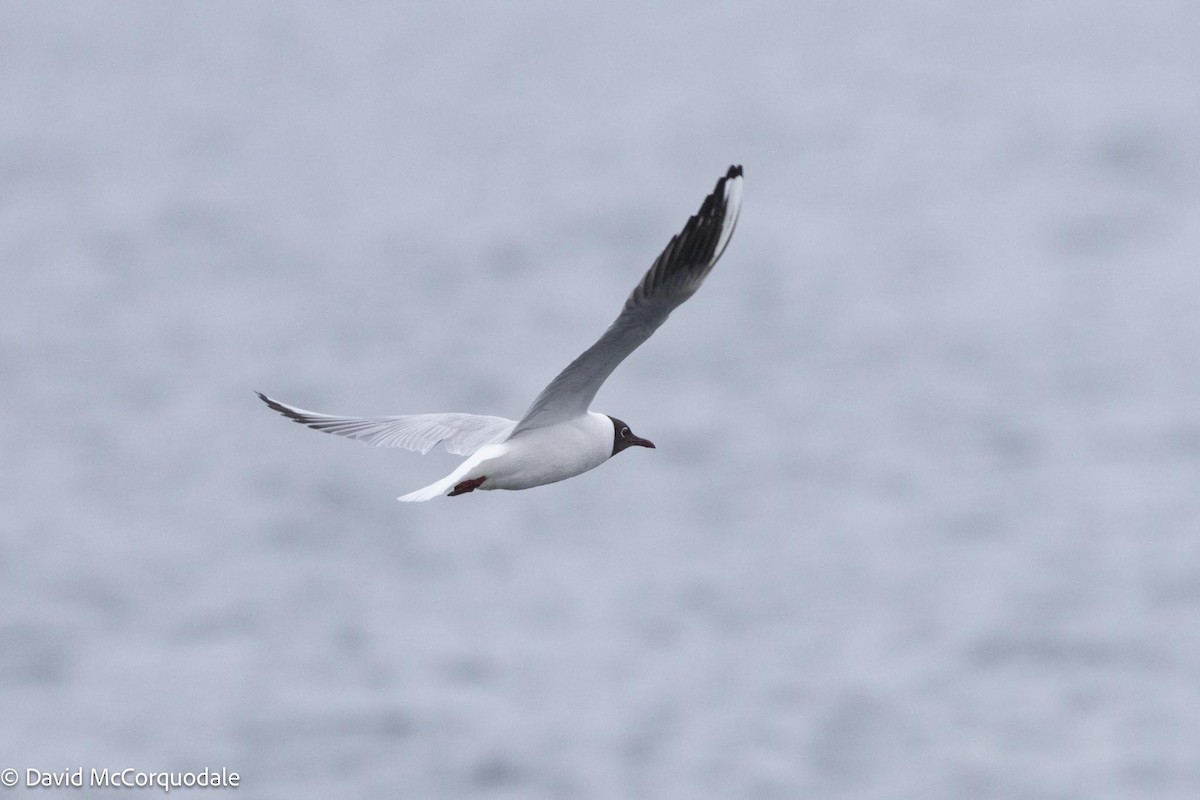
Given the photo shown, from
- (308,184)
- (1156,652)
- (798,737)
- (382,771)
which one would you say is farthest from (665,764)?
(308,184)

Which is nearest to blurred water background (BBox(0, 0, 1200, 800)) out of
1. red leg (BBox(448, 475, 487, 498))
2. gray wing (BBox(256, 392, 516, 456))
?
gray wing (BBox(256, 392, 516, 456))

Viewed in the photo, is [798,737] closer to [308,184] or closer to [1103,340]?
[1103,340]

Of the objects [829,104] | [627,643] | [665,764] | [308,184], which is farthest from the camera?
[829,104]

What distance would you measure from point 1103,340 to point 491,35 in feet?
74.8

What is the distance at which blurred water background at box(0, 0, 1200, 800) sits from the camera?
3944 centimetres

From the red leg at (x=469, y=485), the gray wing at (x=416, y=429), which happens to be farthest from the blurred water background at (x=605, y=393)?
the red leg at (x=469, y=485)

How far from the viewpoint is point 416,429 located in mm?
13070

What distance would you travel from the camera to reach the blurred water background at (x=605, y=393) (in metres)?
39.4

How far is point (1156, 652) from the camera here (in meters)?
41.6

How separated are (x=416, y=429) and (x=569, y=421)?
5.66 feet

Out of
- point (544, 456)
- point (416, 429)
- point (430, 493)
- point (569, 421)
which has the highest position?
point (416, 429)

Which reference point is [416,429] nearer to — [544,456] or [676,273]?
[544,456]

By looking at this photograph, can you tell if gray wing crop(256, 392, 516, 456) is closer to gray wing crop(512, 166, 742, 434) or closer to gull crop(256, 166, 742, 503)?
gull crop(256, 166, 742, 503)

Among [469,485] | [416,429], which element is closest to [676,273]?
[469,485]
